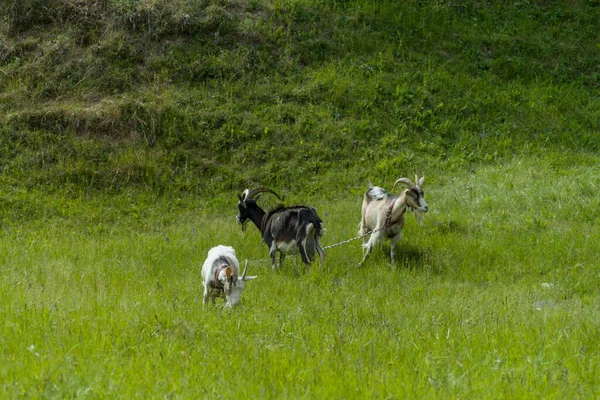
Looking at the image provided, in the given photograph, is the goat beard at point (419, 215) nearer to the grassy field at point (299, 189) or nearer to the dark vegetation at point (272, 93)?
the grassy field at point (299, 189)

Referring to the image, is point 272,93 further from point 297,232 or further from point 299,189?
point 297,232

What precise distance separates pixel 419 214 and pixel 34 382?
29.7ft

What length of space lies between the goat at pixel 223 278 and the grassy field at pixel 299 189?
54 cm

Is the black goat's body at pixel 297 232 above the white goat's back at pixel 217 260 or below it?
below

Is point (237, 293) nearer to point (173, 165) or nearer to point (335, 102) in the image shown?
point (173, 165)

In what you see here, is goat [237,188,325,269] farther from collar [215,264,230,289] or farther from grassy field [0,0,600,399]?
collar [215,264,230,289]

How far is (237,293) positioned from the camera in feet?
29.3

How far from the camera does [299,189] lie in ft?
61.6

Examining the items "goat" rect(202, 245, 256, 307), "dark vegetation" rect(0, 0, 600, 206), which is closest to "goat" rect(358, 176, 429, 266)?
"goat" rect(202, 245, 256, 307)

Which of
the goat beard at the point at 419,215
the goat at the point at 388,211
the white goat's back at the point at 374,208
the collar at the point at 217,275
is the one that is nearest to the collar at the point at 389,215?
the goat at the point at 388,211

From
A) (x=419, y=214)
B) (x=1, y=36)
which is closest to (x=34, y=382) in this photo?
(x=419, y=214)

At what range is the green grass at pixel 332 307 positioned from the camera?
5367mm

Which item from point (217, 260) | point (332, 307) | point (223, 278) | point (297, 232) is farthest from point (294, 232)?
point (332, 307)

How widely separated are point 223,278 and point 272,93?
13583mm
